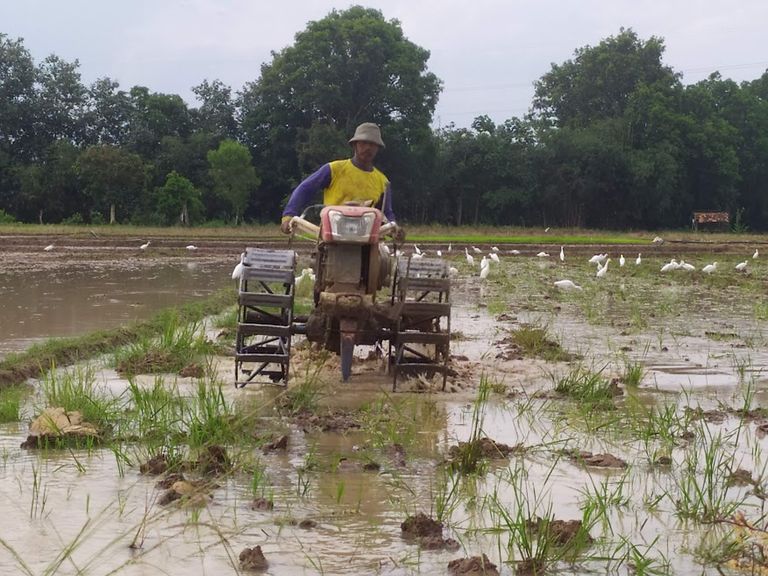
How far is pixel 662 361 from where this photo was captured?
9.20 metres

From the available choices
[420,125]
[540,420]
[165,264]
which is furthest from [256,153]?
[540,420]

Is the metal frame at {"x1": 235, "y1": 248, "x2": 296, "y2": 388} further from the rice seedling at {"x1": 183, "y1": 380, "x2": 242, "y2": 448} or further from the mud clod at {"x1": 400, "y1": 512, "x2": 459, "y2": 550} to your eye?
the mud clod at {"x1": 400, "y1": 512, "x2": 459, "y2": 550}

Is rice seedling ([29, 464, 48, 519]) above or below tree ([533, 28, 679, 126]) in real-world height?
below

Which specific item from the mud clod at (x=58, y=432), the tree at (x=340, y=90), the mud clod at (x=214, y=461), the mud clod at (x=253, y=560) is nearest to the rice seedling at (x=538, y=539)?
the mud clod at (x=253, y=560)

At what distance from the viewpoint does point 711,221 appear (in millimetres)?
55375

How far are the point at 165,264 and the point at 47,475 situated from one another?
19628mm

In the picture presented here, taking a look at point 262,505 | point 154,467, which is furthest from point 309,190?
point 262,505

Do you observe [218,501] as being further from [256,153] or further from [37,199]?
[256,153]

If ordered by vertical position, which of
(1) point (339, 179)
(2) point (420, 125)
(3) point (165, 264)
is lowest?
(3) point (165, 264)

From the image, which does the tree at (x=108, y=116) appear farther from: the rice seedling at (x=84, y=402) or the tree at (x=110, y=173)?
the rice seedling at (x=84, y=402)

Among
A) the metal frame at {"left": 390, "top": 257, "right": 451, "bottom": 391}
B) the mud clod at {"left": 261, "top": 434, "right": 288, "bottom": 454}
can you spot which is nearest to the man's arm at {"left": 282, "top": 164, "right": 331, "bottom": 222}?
the metal frame at {"left": 390, "top": 257, "right": 451, "bottom": 391}

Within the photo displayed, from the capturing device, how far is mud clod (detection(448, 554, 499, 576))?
3725 mm

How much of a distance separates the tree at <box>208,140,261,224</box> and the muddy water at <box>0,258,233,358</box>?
2068cm

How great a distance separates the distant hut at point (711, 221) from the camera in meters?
55.0
